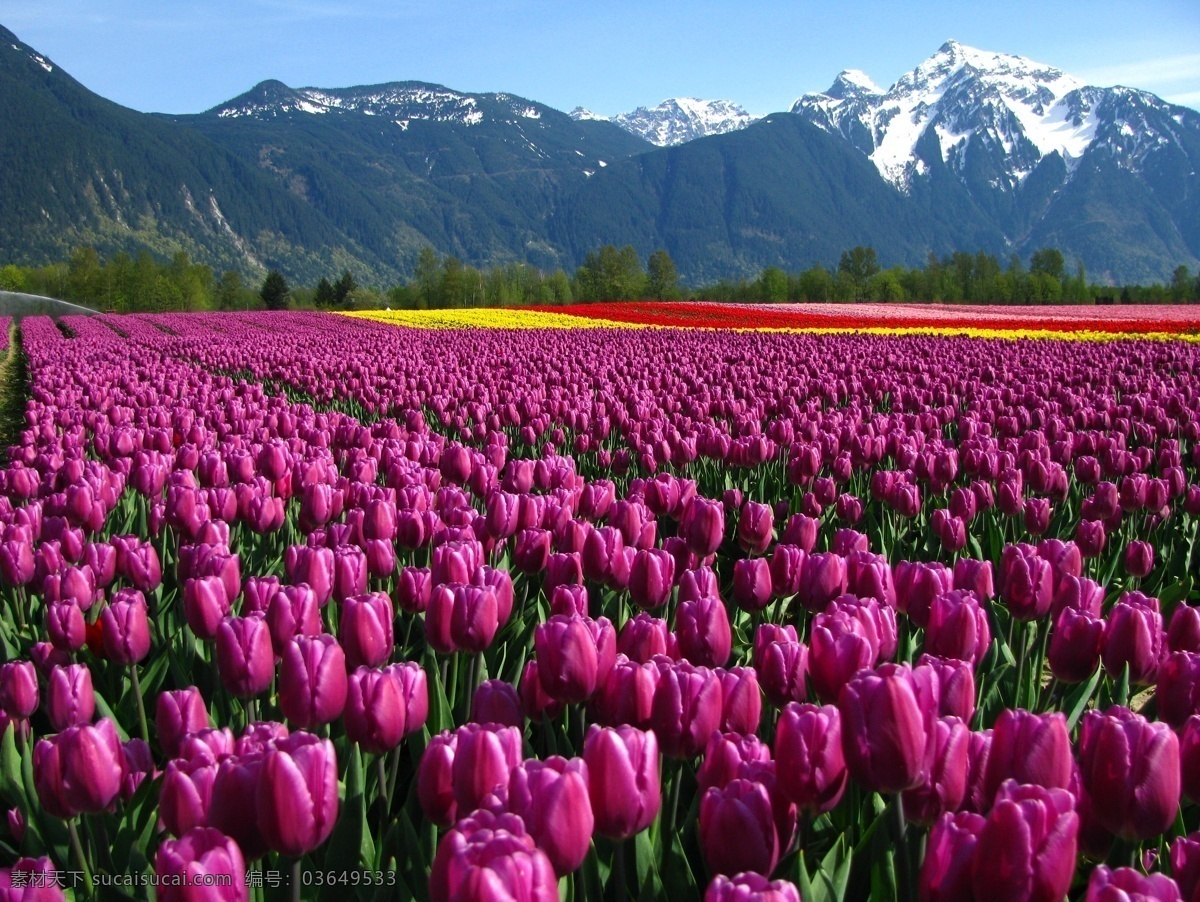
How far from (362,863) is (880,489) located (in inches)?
121

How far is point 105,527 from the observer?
4188 millimetres

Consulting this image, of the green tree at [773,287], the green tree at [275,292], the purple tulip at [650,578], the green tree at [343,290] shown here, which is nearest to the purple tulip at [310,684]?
the purple tulip at [650,578]

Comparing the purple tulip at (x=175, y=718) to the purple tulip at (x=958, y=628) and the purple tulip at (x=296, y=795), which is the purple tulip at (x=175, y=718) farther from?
the purple tulip at (x=958, y=628)

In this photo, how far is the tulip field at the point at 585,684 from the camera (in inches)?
52.1

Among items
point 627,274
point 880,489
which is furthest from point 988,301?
point 880,489

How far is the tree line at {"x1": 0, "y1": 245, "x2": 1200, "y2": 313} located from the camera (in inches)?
3356

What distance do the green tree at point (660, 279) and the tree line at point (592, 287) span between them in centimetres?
10

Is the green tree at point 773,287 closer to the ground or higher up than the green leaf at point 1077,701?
higher up

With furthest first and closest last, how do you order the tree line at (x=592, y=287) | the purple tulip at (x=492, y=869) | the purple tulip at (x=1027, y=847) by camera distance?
1. the tree line at (x=592, y=287)
2. the purple tulip at (x=1027, y=847)
3. the purple tulip at (x=492, y=869)

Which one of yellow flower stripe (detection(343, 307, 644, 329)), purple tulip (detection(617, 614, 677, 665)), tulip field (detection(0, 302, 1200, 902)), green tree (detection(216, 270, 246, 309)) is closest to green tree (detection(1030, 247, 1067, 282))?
yellow flower stripe (detection(343, 307, 644, 329))

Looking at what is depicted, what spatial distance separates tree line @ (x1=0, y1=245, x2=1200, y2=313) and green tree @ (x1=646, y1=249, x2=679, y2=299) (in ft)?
0.31

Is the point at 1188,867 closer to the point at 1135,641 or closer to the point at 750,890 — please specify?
the point at 750,890

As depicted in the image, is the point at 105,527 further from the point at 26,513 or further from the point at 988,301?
the point at 988,301

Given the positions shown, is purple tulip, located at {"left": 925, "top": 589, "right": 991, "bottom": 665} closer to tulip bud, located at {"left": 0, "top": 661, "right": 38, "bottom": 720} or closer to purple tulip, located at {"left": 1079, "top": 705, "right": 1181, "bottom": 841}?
purple tulip, located at {"left": 1079, "top": 705, "right": 1181, "bottom": 841}
